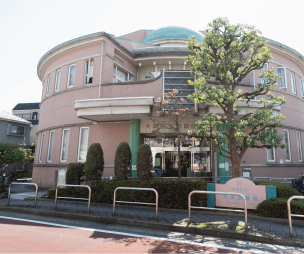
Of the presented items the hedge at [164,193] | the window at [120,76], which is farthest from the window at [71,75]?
the hedge at [164,193]

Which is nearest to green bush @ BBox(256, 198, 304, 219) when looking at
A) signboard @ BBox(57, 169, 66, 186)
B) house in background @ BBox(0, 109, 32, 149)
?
signboard @ BBox(57, 169, 66, 186)

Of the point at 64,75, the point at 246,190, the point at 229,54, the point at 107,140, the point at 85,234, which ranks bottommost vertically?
the point at 85,234

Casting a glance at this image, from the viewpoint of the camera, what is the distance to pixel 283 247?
484cm

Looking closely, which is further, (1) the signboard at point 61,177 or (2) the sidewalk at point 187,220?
(1) the signboard at point 61,177

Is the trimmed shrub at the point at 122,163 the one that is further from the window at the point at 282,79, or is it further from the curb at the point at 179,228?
the window at the point at 282,79

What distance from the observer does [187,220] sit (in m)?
6.67

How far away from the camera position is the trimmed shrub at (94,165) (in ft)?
32.4

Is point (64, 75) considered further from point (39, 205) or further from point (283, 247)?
point (283, 247)

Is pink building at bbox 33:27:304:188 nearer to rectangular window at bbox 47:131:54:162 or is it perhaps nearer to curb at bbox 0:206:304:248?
rectangular window at bbox 47:131:54:162

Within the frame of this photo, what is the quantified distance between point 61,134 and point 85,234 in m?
11.4

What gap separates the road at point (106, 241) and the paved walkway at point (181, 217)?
73 centimetres

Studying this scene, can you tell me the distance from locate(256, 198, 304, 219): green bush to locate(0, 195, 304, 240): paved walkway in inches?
13.6

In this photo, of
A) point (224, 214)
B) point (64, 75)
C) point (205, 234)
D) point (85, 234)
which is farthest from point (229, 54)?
point (64, 75)

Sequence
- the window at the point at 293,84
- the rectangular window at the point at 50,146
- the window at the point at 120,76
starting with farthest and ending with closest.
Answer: the window at the point at 293,84 → the rectangular window at the point at 50,146 → the window at the point at 120,76
